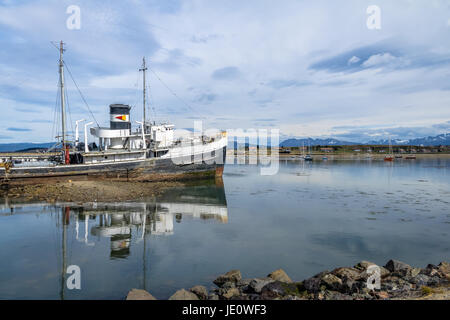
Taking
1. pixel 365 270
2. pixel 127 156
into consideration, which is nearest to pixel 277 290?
pixel 365 270

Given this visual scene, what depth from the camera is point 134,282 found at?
30.6 ft

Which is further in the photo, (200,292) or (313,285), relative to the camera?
(313,285)

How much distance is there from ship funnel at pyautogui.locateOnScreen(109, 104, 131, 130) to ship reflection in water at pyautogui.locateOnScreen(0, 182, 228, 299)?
13.7m

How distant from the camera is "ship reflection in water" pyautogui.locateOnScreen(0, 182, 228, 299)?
30.0ft

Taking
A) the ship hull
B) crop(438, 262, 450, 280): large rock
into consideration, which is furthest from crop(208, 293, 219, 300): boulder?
the ship hull

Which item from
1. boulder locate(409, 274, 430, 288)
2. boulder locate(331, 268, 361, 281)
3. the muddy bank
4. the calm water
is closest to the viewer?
boulder locate(409, 274, 430, 288)

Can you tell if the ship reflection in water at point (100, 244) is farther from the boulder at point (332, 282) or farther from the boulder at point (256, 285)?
the boulder at point (332, 282)

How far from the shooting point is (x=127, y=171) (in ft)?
101

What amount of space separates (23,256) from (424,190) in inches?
1395

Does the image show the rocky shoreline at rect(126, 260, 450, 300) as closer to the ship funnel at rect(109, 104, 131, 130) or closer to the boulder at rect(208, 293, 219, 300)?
the boulder at rect(208, 293, 219, 300)

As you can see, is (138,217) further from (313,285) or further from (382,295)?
(382,295)

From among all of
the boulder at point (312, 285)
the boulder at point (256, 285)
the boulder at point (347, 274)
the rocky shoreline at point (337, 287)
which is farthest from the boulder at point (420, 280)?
the boulder at point (256, 285)

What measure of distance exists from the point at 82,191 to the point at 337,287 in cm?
2247

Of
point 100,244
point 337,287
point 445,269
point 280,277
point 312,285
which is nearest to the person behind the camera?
point 337,287
